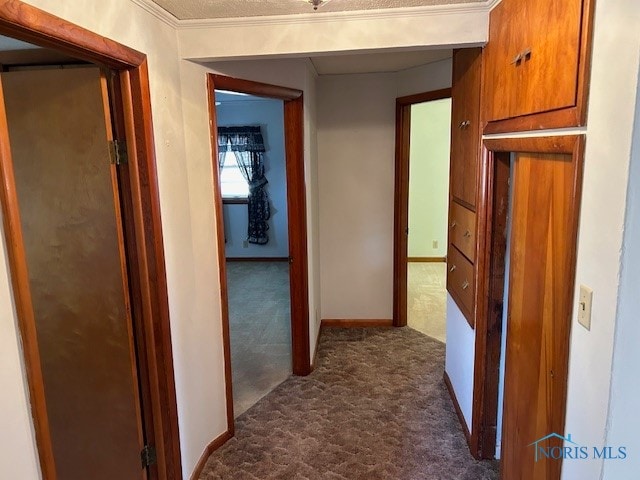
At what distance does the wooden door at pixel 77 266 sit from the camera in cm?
172

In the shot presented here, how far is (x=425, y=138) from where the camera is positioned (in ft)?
20.6

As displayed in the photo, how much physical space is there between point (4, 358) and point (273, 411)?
2.00 meters

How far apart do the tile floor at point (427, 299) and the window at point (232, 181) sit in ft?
9.05

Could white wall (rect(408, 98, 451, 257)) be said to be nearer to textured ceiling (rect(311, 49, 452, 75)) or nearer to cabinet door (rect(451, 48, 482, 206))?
textured ceiling (rect(311, 49, 452, 75))

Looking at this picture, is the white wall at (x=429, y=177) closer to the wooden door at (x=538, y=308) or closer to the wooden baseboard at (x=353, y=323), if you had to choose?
the wooden baseboard at (x=353, y=323)

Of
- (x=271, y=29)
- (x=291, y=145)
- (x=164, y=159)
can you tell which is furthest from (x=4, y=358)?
(x=291, y=145)

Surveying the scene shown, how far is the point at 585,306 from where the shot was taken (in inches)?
45.8

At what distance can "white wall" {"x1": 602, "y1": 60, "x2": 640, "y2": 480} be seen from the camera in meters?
0.97

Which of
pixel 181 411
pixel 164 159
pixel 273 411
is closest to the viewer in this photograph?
pixel 164 159

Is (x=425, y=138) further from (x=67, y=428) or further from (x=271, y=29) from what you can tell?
(x=67, y=428)

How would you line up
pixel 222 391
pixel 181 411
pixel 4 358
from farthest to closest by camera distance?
pixel 222 391, pixel 181 411, pixel 4 358

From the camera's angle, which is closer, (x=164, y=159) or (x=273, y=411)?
(x=164, y=159)

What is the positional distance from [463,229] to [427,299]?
8.43ft

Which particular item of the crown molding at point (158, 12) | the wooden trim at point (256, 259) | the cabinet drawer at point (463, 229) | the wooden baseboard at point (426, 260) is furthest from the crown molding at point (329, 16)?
the wooden trim at point (256, 259)
